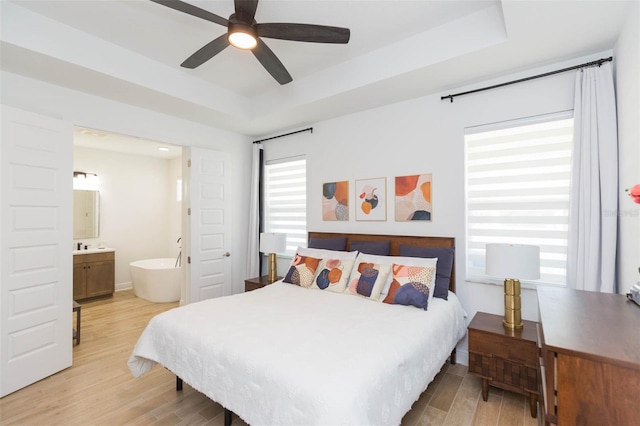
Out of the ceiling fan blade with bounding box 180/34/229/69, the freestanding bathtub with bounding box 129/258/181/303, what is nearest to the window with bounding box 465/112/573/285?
the ceiling fan blade with bounding box 180/34/229/69

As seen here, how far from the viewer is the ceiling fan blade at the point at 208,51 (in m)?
1.99

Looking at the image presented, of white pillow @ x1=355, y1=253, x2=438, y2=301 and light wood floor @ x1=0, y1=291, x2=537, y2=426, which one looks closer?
light wood floor @ x1=0, y1=291, x2=537, y2=426

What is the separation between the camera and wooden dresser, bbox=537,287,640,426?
86 centimetres

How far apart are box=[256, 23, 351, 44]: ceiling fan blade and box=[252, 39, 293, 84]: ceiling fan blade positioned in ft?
0.36

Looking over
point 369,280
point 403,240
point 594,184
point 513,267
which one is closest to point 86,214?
point 369,280

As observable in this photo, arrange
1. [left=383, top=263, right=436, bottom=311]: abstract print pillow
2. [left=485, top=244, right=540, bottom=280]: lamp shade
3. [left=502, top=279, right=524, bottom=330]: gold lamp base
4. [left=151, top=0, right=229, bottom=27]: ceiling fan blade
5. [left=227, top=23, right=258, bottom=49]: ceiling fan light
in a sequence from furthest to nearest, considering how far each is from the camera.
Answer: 1. [left=383, top=263, right=436, bottom=311]: abstract print pillow
2. [left=502, top=279, right=524, bottom=330]: gold lamp base
3. [left=485, top=244, right=540, bottom=280]: lamp shade
4. [left=227, top=23, right=258, bottom=49]: ceiling fan light
5. [left=151, top=0, right=229, bottom=27]: ceiling fan blade

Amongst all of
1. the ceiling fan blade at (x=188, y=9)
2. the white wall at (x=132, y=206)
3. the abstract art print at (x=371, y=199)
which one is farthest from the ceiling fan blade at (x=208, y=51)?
the white wall at (x=132, y=206)

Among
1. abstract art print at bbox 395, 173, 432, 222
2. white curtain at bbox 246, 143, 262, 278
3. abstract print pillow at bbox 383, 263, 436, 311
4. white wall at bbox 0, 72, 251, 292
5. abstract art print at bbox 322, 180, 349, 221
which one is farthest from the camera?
white curtain at bbox 246, 143, 262, 278

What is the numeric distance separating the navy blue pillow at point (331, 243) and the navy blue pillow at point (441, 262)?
80cm

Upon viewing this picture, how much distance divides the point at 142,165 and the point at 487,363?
6.41 m

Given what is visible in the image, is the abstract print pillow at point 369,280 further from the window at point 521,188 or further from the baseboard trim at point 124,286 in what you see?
the baseboard trim at point 124,286

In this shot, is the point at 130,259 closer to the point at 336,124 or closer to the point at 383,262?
the point at 336,124

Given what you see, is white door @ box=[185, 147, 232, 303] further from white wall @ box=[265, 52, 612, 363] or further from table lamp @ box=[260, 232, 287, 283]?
white wall @ box=[265, 52, 612, 363]

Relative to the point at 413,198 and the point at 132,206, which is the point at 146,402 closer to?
the point at 413,198
